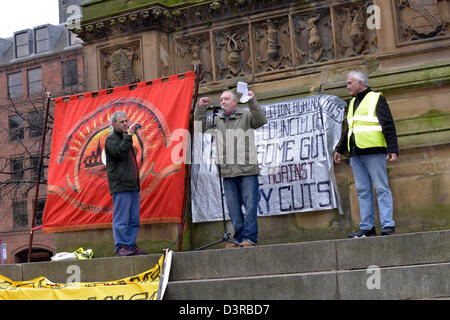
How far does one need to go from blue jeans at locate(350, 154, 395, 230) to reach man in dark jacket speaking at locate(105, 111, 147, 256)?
269 centimetres

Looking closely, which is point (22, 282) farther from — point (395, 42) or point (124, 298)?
point (395, 42)

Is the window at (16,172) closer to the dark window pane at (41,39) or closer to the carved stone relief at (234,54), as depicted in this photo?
the dark window pane at (41,39)

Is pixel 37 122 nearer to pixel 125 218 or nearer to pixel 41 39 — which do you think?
pixel 41 39

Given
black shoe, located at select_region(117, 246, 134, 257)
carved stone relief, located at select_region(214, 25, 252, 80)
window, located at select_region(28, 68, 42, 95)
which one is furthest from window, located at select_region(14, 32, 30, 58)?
black shoe, located at select_region(117, 246, 134, 257)

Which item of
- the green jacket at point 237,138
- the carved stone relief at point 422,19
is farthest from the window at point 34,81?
the carved stone relief at point 422,19

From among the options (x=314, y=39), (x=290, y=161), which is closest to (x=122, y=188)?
(x=290, y=161)

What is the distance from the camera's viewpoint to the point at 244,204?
8344mm

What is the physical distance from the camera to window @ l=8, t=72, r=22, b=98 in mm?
46500

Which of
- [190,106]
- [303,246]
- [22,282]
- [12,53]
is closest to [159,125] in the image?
[190,106]

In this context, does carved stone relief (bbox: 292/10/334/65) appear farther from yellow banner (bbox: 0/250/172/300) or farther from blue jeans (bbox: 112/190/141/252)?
yellow banner (bbox: 0/250/172/300)

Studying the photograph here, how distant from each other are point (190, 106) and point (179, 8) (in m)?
1.89

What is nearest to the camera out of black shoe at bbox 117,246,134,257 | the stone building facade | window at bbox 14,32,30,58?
black shoe at bbox 117,246,134,257

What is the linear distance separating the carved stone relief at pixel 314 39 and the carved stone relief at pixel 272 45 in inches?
6.7

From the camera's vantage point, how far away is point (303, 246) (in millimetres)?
6832
